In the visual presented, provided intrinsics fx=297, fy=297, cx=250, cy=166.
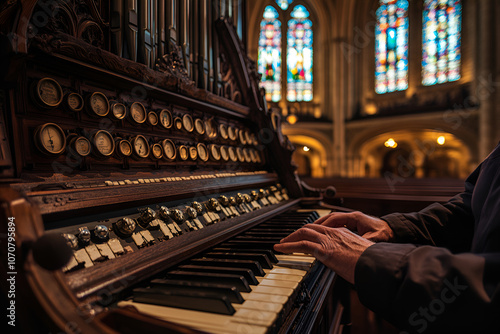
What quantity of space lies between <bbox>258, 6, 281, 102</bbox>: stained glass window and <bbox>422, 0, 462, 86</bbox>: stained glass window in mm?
6642

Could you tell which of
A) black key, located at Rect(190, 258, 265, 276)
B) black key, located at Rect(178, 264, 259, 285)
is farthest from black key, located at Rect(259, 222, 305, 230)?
black key, located at Rect(178, 264, 259, 285)

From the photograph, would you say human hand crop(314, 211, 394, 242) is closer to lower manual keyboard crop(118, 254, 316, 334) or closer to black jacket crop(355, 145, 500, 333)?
black jacket crop(355, 145, 500, 333)

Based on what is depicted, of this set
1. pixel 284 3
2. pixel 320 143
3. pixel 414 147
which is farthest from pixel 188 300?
pixel 414 147

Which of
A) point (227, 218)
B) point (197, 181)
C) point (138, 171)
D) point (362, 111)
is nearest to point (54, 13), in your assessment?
point (138, 171)

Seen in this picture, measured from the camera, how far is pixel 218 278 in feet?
3.14

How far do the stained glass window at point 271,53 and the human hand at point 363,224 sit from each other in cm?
1429

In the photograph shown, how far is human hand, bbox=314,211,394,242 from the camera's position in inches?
59.7

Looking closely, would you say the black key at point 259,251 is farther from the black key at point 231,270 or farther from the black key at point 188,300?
the black key at point 188,300

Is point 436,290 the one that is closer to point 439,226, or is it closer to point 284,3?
point 439,226

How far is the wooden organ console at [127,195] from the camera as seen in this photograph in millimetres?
691

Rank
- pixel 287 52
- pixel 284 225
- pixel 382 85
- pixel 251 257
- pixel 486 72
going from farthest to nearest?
1. pixel 287 52
2. pixel 382 85
3. pixel 486 72
4. pixel 284 225
5. pixel 251 257

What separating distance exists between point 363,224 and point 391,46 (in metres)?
15.1

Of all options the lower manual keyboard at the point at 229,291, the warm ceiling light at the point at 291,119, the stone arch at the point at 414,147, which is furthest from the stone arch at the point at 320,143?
the lower manual keyboard at the point at 229,291

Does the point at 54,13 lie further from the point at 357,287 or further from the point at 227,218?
the point at 357,287
